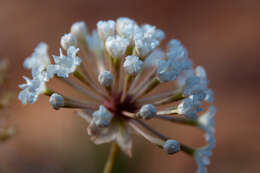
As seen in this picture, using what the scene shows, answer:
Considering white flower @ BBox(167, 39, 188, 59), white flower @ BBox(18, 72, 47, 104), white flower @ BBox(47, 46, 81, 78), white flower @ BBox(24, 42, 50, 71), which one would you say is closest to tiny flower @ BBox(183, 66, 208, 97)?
white flower @ BBox(167, 39, 188, 59)

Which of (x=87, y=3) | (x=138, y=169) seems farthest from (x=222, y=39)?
(x=138, y=169)

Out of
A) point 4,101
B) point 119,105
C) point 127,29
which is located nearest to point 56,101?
point 119,105

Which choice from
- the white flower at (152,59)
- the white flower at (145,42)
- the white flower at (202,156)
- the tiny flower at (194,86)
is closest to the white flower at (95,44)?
the white flower at (152,59)

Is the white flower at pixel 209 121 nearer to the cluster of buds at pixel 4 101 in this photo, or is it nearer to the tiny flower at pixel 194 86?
the tiny flower at pixel 194 86

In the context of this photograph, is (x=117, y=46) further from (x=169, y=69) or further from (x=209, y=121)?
(x=209, y=121)

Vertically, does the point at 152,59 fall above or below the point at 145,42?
above

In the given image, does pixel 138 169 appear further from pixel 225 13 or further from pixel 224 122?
pixel 225 13
